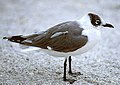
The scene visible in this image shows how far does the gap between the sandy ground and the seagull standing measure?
0.38 m

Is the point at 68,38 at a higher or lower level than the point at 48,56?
higher

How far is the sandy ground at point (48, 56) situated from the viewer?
407cm

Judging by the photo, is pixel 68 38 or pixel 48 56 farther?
pixel 48 56

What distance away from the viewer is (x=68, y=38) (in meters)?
3.80

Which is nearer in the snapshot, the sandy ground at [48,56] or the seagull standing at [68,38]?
the seagull standing at [68,38]

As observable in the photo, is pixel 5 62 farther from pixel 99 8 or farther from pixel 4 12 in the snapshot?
pixel 99 8

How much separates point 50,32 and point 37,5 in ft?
16.4

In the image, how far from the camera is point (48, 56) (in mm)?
5070

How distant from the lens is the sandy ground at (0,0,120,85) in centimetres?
407

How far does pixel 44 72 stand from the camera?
4223mm

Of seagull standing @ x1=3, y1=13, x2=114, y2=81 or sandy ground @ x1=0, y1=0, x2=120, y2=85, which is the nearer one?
seagull standing @ x1=3, y1=13, x2=114, y2=81

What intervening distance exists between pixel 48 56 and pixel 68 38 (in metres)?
1.32

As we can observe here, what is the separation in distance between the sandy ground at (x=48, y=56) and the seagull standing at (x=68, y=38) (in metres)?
0.38

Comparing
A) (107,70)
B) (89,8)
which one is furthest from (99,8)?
(107,70)
